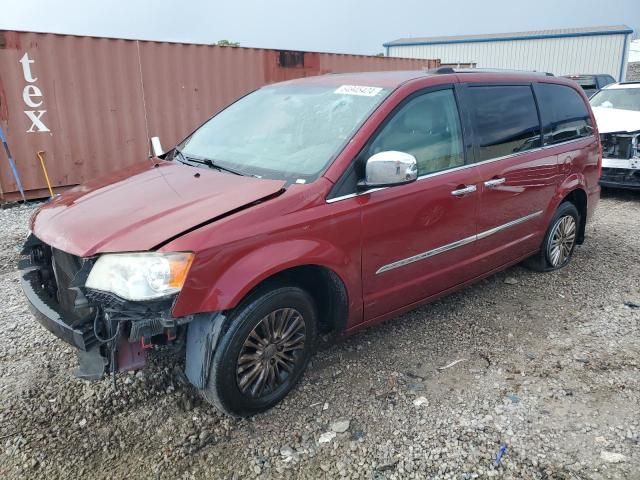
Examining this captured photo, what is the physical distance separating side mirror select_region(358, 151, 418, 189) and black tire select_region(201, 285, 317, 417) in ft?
2.37

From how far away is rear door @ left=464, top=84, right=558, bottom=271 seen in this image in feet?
11.8

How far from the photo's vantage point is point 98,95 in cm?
848

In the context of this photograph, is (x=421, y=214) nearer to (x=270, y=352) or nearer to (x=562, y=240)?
(x=270, y=352)

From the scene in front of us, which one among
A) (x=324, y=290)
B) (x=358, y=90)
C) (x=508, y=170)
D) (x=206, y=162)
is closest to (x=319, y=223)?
(x=324, y=290)

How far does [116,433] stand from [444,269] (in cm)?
223

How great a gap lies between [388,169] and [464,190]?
92cm

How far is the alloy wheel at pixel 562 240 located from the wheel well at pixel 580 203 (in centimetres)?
11

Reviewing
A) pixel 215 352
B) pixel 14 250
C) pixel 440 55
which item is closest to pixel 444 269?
pixel 215 352

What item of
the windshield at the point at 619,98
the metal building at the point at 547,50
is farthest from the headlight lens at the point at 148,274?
the metal building at the point at 547,50

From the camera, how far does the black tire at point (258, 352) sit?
2.46m

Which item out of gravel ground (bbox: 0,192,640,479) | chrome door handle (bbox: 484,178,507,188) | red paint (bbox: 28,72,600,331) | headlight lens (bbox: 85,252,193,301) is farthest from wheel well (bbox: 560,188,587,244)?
headlight lens (bbox: 85,252,193,301)

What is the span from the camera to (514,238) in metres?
4.09

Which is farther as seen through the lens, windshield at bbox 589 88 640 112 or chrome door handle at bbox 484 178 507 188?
windshield at bbox 589 88 640 112

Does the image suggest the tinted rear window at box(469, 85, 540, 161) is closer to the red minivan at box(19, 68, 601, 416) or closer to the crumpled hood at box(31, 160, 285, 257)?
the red minivan at box(19, 68, 601, 416)
